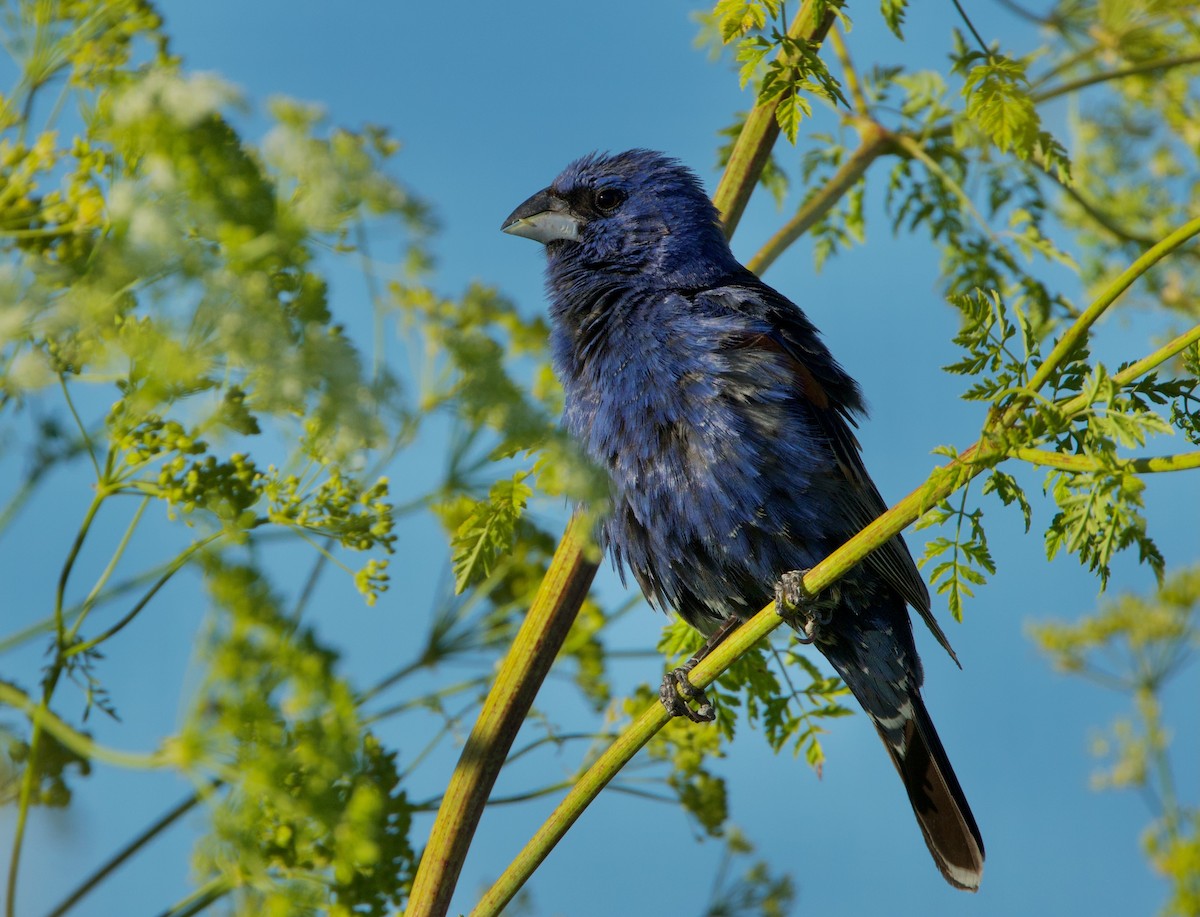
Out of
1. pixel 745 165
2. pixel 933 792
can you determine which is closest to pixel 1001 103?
pixel 745 165

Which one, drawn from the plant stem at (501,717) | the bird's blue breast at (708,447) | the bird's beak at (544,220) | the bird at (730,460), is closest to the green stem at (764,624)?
the plant stem at (501,717)

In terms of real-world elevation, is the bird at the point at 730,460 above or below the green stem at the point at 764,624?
above

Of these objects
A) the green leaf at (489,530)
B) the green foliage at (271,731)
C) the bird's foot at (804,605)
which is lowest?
the green foliage at (271,731)

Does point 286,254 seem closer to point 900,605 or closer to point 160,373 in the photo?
point 160,373

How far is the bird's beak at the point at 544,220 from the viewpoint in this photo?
392 centimetres

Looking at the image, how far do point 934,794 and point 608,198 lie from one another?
7.12ft

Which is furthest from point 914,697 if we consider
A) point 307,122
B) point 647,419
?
point 307,122

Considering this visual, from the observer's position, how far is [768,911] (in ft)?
10.9

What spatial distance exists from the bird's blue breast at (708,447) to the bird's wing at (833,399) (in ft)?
0.17

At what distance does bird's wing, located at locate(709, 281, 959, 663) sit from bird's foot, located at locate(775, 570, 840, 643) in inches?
6.4

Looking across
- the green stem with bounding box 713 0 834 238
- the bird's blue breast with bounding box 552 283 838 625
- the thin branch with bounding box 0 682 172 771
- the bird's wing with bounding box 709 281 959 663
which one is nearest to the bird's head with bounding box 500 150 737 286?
the bird's wing with bounding box 709 281 959 663

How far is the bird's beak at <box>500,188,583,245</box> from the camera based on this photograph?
3918 mm

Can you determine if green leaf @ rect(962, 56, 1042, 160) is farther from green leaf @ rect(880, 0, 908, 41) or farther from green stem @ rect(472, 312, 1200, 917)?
green stem @ rect(472, 312, 1200, 917)

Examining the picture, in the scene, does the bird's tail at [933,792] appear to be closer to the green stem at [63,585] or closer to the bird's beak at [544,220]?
the bird's beak at [544,220]
